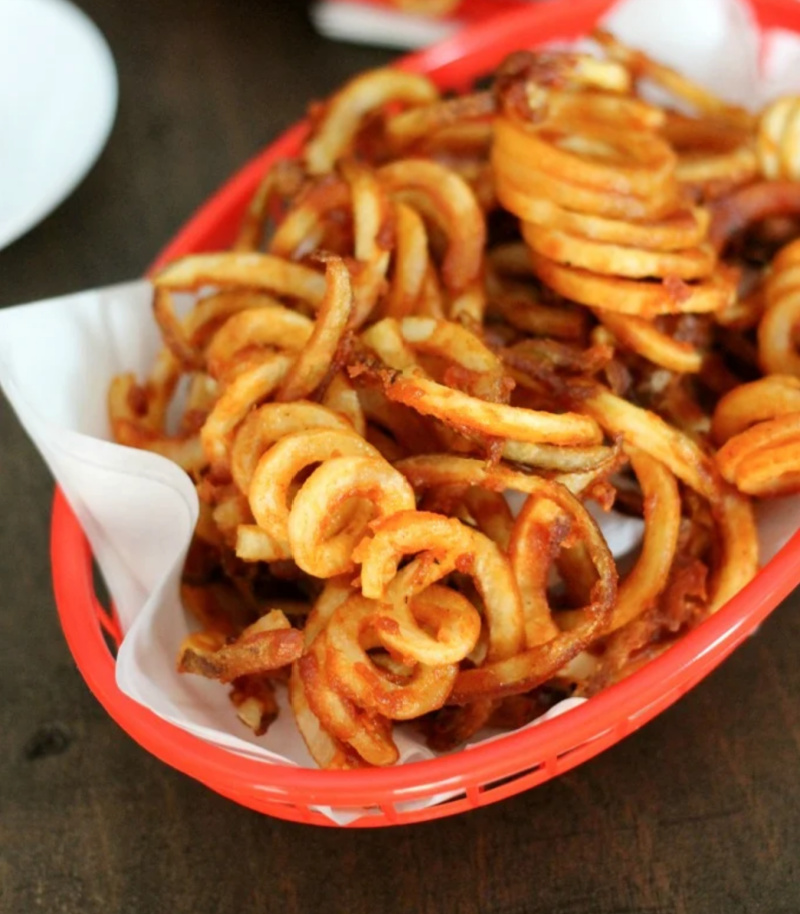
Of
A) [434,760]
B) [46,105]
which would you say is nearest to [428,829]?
[434,760]

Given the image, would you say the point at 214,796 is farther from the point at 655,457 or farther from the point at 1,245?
the point at 1,245

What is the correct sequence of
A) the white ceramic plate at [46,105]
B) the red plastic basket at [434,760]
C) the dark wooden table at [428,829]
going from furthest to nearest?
the white ceramic plate at [46,105] → the dark wooden table at [428,829] → the red plastic basket at [434,760]

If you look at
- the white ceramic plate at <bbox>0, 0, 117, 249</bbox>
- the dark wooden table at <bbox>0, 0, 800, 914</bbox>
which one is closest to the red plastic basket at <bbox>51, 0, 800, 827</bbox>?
the dark wooden table at <bbox>0, 0, 800, 914</bbox>

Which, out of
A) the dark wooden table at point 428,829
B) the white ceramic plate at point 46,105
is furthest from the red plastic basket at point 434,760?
the white ceramic plate at point 46,105

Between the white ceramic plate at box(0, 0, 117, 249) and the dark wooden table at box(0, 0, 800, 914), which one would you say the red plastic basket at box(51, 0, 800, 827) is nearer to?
the dark wooden table at box(0, 0, 800, 914)

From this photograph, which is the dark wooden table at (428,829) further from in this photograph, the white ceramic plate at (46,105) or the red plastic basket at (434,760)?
the white ceramic plate at (46,105)

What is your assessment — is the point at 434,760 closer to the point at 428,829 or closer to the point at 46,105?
the point at 428,829
